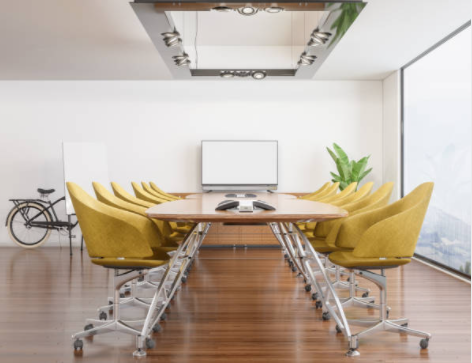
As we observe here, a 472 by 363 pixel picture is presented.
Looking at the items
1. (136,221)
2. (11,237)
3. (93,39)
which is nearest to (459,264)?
(136,221)

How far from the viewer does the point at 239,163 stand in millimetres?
7938

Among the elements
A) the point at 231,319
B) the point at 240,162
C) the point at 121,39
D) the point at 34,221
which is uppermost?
the point at 121,39

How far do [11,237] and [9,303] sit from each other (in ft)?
13.5

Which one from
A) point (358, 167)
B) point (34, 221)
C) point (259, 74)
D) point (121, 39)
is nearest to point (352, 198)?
point (259, 74)

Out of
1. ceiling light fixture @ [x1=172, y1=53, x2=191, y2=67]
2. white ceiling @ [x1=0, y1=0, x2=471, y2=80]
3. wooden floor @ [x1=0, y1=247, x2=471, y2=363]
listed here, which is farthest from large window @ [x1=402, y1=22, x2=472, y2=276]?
ceiling light fixture @ [x1=172, y1=53, x2=191, y2=67]

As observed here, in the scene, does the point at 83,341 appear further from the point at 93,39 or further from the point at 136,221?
the point at 93,39

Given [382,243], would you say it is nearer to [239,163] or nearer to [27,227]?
[239,163]

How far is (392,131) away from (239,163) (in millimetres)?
2576

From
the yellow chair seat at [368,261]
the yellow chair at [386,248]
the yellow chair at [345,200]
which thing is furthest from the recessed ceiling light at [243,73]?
the yellow chair seat at [368,261]

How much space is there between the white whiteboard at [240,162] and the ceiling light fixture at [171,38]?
2.90 metres

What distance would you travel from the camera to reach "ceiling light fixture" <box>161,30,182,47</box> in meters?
5.00

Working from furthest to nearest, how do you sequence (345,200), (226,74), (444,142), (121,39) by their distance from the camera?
(226,74)
(121,39)
(444,142)
(345,200)

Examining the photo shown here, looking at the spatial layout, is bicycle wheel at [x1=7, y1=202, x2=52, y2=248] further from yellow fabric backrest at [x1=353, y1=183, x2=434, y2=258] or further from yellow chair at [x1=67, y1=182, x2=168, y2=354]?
yellow fabric backrest at [x1=353, y1=183, x2=434, y2=258]

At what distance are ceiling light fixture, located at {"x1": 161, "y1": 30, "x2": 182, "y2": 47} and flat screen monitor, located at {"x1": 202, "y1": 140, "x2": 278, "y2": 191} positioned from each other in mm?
2893
